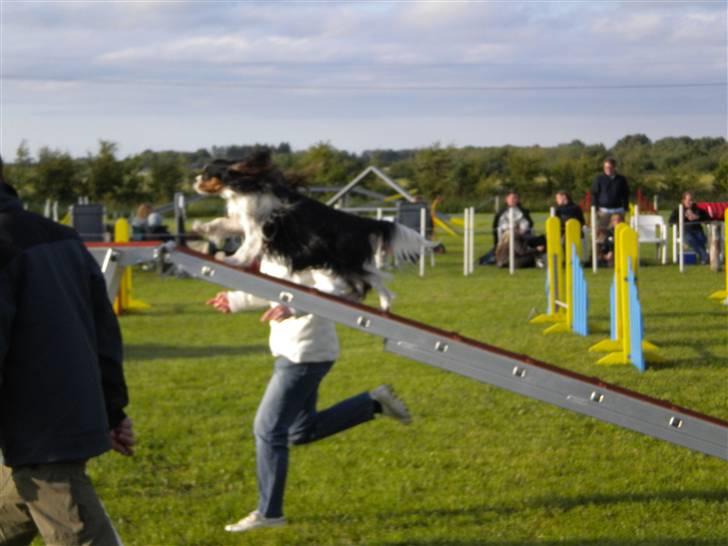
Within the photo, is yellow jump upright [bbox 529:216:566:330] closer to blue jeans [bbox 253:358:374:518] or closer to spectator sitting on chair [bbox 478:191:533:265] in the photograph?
blue jeans [bbox 253:358:374:518]

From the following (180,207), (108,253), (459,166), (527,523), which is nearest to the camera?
(108,253)

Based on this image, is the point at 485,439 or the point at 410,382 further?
the point at 410,382

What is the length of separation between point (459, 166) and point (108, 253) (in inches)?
1244

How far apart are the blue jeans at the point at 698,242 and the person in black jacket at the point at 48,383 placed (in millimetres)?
10920

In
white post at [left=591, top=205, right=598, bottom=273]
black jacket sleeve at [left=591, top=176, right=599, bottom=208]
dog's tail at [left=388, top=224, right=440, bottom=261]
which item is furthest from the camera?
white post at [left=591, top=205, right=598, bottom=273]

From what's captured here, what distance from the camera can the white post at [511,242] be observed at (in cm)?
2303

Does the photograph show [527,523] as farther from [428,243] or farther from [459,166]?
[459,166]

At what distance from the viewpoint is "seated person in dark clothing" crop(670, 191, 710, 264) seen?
11863 mm

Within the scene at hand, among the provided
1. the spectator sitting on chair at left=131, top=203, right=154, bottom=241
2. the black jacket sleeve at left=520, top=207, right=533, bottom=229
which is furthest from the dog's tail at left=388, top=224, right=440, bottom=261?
the spectator sitting on chair at left=131, top=203, right=154, bottom=241

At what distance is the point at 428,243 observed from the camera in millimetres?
7645

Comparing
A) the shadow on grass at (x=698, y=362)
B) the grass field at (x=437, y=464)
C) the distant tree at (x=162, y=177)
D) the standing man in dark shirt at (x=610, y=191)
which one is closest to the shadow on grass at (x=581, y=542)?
the grass field at (x=437, y=464)

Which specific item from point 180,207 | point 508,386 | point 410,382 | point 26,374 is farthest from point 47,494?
point 180,207

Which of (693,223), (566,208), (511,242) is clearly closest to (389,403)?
(693,223)

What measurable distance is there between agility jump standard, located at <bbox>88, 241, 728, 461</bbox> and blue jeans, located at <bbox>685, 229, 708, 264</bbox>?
9.29m
